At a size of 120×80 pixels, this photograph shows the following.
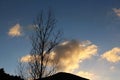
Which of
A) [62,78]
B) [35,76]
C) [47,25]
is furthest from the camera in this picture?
[47,25]

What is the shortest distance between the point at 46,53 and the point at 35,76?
2.62m

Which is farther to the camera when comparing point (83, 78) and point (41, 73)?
point (41, 73)

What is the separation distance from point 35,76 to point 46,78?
143 centimetres

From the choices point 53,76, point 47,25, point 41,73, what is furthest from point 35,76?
point 47,25

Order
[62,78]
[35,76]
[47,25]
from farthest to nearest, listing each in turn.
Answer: [47,25] < [35,76] < [62,78]

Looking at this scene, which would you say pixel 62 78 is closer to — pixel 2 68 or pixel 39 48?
pixel 39 48

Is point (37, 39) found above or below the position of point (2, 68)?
above

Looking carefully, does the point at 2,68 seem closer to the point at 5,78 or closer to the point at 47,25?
the point at 5,78

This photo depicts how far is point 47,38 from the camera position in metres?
24.1

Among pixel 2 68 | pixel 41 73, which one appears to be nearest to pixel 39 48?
pixel 41 73

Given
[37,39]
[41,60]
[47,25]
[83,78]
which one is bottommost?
[83,78]

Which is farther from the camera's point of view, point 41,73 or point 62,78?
point 41,73

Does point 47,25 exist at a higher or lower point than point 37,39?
higher

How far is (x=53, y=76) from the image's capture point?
22.0m
